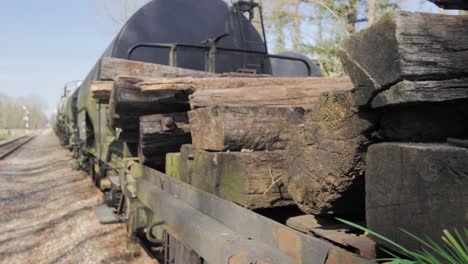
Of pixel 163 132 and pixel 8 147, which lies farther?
pixel 8 147

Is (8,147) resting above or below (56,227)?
below

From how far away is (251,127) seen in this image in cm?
222

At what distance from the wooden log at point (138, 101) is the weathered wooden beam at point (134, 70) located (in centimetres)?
32

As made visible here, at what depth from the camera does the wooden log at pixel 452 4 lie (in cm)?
118

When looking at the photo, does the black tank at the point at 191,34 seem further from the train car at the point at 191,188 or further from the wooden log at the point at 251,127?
the wooden log at the point at 251,127

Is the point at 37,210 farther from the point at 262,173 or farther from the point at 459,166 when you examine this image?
the point at 459,166

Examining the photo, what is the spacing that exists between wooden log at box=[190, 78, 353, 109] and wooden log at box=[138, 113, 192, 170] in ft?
2.71

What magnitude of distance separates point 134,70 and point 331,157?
2648mm

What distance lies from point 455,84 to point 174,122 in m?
2.46

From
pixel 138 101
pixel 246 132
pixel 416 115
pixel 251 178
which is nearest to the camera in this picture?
pixel 416 115

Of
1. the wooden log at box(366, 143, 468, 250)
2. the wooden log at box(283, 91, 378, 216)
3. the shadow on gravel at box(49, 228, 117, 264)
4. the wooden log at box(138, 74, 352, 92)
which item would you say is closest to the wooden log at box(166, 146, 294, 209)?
the wooden log at box(283, 91, 378, 216)

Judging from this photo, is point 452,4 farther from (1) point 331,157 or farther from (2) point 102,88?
(2) point 102,88

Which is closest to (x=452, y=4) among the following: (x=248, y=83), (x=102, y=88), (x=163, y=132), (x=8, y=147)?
(x=248, y=83)

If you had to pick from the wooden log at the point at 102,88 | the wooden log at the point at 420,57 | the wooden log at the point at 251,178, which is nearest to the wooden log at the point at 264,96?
the wooden log at the point at 251,178
